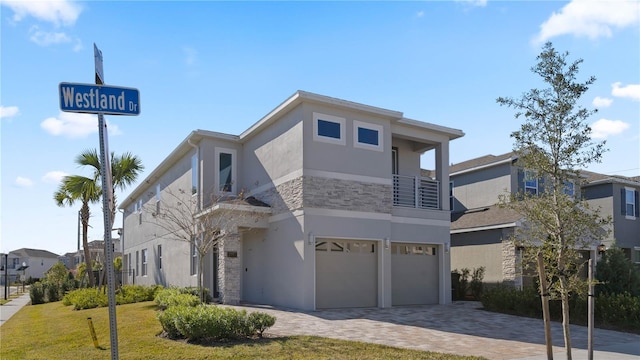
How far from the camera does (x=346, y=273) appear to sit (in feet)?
59.9

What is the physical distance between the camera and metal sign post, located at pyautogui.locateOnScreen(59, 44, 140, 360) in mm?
5238

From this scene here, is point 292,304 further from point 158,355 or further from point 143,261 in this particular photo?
point 143,261

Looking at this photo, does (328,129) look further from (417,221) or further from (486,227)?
(486,227)

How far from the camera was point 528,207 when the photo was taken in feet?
27.5

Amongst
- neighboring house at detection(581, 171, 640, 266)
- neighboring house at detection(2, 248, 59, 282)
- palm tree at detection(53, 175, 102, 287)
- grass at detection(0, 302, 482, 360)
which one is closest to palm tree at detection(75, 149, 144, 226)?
palm tree at detection(53, 175, 102, 287)

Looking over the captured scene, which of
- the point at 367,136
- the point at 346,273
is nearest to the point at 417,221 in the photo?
the point at 346,273

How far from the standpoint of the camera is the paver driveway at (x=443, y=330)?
1162cm

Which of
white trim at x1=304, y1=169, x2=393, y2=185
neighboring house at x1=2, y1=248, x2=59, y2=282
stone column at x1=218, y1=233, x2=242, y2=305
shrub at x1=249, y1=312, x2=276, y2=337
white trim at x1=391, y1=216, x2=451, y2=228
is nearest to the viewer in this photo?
shrub at x1=249, y1=312, x2=276, y2=337

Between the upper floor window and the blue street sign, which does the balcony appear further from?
the blue street sign

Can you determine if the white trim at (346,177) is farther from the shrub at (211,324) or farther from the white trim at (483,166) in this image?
the white trim at (483,166)

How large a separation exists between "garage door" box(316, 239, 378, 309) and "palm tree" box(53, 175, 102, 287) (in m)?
13.6

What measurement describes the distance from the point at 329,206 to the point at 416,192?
14.8 ft

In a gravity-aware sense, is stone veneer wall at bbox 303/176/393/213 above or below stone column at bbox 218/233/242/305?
above

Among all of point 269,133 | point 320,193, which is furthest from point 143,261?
point 320,193
